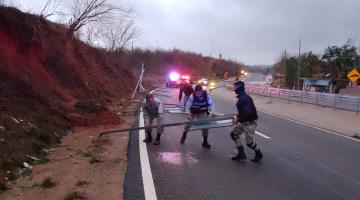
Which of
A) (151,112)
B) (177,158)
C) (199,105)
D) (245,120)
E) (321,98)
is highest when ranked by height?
(199,105)

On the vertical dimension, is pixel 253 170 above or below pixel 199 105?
below

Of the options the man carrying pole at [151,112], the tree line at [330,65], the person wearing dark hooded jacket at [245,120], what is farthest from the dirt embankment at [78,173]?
the tree line at [330,65]

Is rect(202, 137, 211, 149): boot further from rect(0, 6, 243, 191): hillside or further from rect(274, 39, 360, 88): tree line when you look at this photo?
rect(274, 39, 360, 88): tree line

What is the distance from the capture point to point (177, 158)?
10445mm

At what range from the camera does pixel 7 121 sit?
11.3 meters

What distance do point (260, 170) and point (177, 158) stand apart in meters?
1.95

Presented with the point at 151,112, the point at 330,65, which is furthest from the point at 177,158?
the point at 330,65

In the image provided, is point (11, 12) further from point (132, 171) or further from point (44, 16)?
point (132, 171)

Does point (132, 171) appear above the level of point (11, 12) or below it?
below

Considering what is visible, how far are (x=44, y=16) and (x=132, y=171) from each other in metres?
16.7

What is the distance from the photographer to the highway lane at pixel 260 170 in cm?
749

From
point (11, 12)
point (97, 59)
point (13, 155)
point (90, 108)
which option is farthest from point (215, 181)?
point (97, 59)

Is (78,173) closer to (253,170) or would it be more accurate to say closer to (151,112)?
(253,170)

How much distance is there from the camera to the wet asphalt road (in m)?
Answer: 7.48
